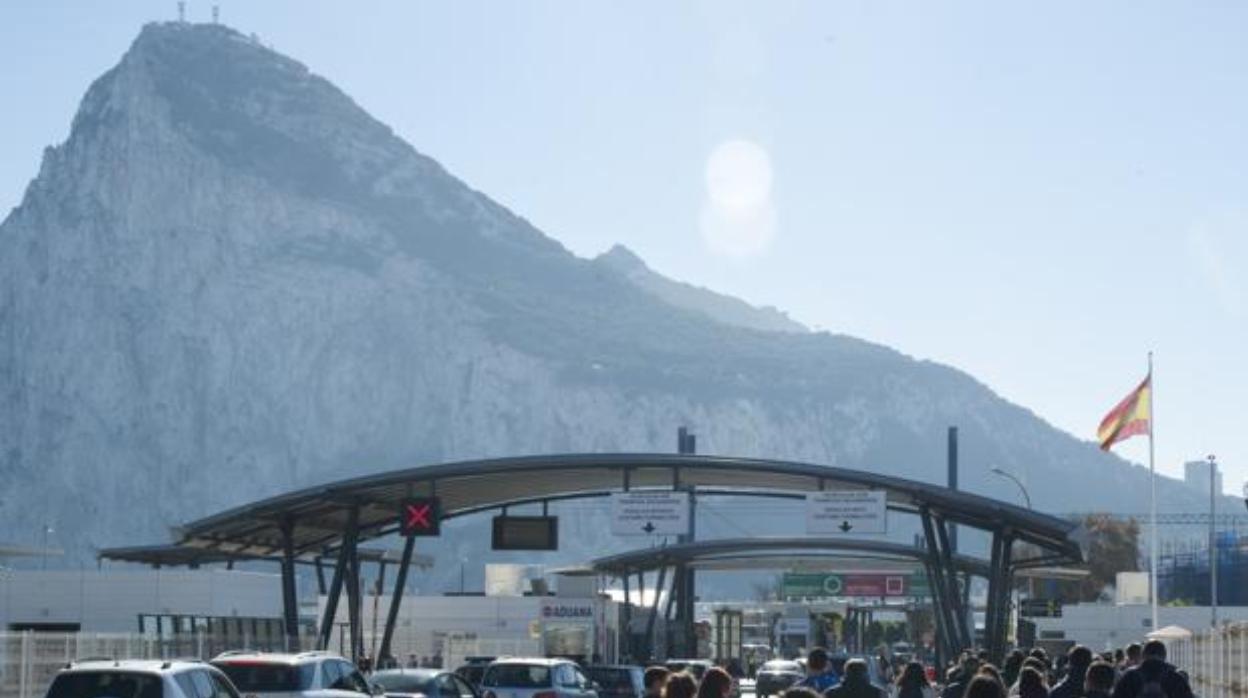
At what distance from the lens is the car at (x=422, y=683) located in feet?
92.5

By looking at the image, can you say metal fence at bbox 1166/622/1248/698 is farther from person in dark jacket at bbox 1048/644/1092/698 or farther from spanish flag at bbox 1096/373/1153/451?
spanish flag at bbox 1096/373/1153/451

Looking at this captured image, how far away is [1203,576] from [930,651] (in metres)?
17.0

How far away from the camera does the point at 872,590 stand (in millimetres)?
101125

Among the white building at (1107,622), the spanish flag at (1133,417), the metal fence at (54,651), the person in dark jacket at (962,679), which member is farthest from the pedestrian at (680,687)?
the white building at (1107,622)

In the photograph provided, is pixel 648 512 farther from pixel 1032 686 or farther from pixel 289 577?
pixel 1032 686

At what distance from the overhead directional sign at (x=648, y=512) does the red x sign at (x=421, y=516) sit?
5204 millimetres

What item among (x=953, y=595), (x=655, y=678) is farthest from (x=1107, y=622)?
(x=655, y=678)

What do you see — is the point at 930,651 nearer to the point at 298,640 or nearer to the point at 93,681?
the point at 298,640

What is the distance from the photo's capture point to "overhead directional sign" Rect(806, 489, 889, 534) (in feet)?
150

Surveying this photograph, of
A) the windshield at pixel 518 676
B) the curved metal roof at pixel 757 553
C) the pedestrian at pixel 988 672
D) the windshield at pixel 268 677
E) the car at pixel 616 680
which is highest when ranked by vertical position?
the curved metal roof at pixel 757 553

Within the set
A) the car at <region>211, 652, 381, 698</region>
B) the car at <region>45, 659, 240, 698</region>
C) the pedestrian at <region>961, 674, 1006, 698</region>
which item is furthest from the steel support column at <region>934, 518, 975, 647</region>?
the pedestrian at <region>961, 674, 1006, 698</region>

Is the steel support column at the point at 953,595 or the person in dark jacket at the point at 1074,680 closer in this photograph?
the person in dark jacket at the point at 1074,680

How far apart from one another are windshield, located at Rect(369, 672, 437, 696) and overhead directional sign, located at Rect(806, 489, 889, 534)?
60.8 ft

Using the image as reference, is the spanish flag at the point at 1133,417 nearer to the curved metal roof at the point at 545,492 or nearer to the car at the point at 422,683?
the curved metal roof at the point at 545,492
